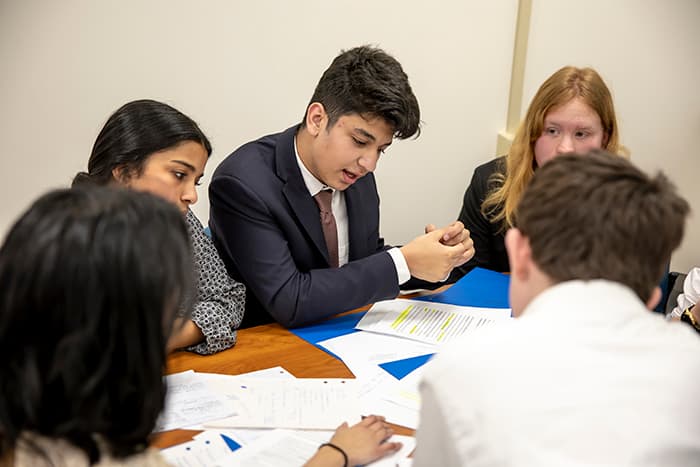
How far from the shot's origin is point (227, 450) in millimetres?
1212

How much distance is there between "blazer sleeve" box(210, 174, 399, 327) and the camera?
1.71 meters

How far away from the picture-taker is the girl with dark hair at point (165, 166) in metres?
1.58

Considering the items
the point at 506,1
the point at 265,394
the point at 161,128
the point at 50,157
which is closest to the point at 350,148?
the point at 161,128

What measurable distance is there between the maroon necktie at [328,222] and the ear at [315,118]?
0.20 metres

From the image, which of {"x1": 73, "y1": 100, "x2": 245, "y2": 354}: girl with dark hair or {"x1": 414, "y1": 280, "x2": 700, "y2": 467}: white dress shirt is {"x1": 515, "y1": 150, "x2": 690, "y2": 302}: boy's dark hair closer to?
{"x1": 414, "y1": 280, "x2": 700, "y2": 467}: white dress shirt

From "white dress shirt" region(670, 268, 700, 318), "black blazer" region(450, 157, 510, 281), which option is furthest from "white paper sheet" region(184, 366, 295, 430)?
"white dress shirt" region(670, 268, 700, 318)

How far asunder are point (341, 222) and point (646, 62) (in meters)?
1.83

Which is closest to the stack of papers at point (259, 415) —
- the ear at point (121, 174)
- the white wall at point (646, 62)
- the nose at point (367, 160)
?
the ear at point (121, 174)

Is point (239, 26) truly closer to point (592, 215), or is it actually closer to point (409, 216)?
point (409, 216)

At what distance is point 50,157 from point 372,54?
58.4 inches

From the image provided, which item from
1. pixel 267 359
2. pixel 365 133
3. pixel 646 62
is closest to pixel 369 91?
pixel 365 133

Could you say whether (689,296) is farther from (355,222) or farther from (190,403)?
(190,403)

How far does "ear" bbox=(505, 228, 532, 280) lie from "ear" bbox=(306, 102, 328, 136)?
953mm

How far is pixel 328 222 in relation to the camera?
6.46 ft
